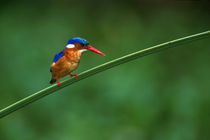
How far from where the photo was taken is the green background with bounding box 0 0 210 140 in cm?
223

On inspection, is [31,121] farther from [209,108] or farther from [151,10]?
[151,10]

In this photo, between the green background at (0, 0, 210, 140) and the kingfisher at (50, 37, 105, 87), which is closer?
the kingfisher at (50, 37, 105, 87)

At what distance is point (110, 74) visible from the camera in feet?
8.25

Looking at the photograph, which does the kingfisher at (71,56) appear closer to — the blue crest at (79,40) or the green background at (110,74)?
the blue crest at (79,40)

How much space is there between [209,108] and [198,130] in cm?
19

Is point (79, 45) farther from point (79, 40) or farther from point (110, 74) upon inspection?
point (110, 74)

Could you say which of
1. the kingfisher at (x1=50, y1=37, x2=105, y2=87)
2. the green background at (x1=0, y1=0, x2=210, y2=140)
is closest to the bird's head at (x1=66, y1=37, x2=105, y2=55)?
the kingfisher at (x1=50, y1=37, x2=105, y2=87)

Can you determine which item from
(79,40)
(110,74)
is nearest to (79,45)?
(79,40)

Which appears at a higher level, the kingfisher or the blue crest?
the blue crest

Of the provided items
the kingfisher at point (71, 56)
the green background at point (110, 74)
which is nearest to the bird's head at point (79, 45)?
the kingfisher at point (71, 56)

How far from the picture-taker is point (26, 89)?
2.39 metres

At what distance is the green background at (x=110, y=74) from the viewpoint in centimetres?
223

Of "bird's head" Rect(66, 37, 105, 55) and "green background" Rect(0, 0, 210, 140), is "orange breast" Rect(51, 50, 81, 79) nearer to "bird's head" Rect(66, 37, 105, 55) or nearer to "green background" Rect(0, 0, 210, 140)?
"bird's head" Rect(66, 37, 105, 55)

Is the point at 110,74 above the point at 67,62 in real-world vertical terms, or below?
below
